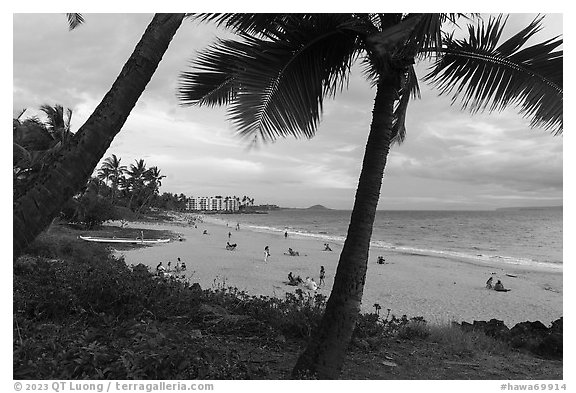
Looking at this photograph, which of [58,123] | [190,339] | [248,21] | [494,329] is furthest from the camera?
[58,123]

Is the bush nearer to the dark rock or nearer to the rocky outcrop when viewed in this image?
the dark rock

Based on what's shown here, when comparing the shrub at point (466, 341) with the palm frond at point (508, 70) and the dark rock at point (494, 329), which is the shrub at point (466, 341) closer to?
the dark rock at point (494, 329)

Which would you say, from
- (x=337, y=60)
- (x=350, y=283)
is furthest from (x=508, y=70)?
(x=350, y=283)

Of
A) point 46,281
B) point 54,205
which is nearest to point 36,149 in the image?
point 46,281

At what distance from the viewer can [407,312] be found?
11.2 m

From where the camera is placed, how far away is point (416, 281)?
57.4 ft

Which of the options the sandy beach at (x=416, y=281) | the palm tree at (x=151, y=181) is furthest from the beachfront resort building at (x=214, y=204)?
the sandy beach at (x=416, y=281)

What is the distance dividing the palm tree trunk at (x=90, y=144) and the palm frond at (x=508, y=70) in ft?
9.21

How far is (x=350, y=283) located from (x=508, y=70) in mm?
2612

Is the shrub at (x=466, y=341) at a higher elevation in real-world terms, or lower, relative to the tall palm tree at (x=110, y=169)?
lower

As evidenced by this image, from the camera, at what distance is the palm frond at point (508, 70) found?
3.79 metres

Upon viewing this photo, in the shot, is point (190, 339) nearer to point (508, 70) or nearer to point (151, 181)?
point (508, 70)
